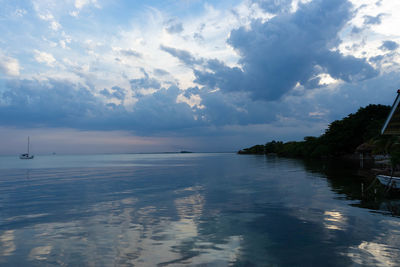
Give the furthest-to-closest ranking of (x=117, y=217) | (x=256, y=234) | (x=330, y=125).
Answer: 1. (x=330, y=125)
2. (x=117, y=217)
3. (x=256, y=234)

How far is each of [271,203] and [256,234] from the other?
316 inches

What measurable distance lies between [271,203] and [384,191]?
1091 centimetres

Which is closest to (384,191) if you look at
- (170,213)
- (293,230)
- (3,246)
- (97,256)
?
(293,230)

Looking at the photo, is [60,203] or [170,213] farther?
[60,203]

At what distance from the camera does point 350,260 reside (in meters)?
9.12

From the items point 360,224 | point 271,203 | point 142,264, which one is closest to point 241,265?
point 142,264

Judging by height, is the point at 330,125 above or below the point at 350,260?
above

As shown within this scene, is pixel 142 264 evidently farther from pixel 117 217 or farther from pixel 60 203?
pixel 60 203

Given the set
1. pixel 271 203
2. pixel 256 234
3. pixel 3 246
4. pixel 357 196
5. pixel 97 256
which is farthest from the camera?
pixel 357 196

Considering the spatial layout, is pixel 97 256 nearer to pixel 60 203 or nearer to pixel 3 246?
pixel 3 246

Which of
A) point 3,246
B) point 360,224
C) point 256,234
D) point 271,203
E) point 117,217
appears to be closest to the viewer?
point 3,246

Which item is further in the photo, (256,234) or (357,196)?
(357,196)

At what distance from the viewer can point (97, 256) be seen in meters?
9.83

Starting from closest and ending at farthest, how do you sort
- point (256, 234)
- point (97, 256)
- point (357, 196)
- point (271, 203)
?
point (97, 256)
point (256, 234)
point (271, 203)
point (357, 196)
